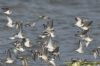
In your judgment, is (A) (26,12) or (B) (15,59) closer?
(B) (15,59)

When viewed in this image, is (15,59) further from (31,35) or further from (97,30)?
(97,30)

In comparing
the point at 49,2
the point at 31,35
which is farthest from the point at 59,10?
the point at 31,35

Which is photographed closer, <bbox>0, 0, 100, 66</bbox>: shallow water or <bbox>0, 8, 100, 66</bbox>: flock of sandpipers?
<bbox>0, 8, 100, 66</bbox>: flock of sandpipers

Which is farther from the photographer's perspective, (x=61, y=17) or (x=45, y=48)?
(x=61, y=17)

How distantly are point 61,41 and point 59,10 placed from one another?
5.84 metres

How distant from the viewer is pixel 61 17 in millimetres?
24766

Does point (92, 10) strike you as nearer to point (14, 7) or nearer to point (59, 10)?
point (59, 10)

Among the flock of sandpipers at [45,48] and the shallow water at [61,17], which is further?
the shallow water at [61,17]

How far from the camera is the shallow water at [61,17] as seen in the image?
19623 mm

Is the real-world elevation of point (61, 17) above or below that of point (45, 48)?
below

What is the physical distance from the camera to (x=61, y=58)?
18.3 m

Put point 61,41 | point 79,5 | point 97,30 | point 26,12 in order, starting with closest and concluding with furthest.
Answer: point 61,41
point 97,30
point 26,12
point 79,5

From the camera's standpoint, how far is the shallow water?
773 inches

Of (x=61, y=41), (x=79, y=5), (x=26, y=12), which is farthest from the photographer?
(x=79, y=5)
